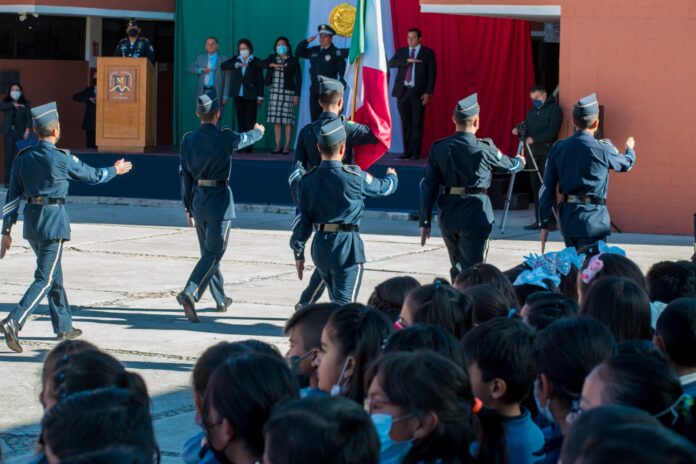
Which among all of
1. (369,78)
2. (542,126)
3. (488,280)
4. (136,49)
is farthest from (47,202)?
(136,49)

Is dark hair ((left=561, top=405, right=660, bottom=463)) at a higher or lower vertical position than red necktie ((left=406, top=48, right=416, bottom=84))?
lower

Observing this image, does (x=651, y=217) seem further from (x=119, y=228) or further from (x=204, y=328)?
(x=204, y=328)

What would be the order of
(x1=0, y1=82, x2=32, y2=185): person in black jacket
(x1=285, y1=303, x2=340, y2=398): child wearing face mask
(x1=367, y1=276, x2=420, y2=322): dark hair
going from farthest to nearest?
(x1=0, y1=82, x2=32, y2=185): person in black jacket
(x1=367, y1=276, x2=420, y2=322): dark hair
(x1=285, y1=303, x2=340, y2=398): child wearing face mask

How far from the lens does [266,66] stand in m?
18.9

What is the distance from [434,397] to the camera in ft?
10.6

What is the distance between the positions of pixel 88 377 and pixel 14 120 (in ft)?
53.9

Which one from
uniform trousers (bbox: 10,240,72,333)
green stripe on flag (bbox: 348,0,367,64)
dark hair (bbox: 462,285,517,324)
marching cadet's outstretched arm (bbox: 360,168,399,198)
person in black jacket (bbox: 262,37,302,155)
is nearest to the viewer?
dark hair (bbox: 462,285,517,324)

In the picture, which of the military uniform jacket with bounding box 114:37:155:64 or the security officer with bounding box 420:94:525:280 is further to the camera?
the military uniform jacket with bounding box 114:37:155:64

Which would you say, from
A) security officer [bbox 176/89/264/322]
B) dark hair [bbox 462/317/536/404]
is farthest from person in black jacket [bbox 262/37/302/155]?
dark hair [bbox 462/317/536/404]

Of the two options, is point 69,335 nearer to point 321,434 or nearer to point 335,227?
point 335,227

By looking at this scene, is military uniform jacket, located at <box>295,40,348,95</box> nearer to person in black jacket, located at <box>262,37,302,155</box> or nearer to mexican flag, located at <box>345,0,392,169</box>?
person in black jacket, located at <box>262,37,302,155</box>

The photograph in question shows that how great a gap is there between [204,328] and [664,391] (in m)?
6.34

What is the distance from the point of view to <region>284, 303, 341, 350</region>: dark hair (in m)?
4.43

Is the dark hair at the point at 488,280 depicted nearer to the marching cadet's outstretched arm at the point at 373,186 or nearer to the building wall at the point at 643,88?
the marching cadet's outstretched arm at the point at 373,186
